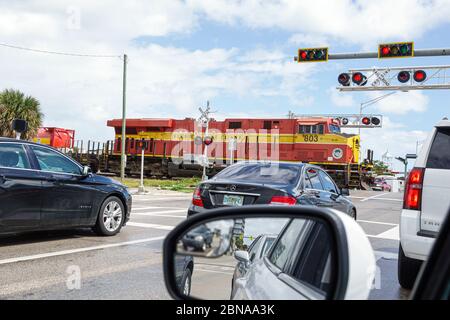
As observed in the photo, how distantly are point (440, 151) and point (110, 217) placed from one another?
18.7 feet

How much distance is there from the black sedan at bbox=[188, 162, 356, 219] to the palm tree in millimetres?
24132

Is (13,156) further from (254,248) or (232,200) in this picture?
(254,248)

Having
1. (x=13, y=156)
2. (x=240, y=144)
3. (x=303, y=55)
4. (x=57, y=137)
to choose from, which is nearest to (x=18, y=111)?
(x=57, y=137)

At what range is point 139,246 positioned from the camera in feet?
24.9

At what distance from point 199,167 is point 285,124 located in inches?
245

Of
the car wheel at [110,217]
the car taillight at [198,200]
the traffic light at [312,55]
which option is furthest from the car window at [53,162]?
the traffic light at [312,55]

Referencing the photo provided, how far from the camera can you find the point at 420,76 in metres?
20.6

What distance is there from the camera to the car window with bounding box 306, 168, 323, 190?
696cm

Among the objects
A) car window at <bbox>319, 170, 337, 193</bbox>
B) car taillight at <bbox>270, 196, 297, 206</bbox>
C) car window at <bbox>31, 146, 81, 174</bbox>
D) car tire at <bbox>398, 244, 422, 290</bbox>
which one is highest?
car window at <bbox>31, 146, 81, 174</bbox>

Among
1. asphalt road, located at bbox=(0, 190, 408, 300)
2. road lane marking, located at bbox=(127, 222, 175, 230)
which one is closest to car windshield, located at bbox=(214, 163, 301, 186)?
asphalt road, located at bbox=(0, 190, 408, 300)

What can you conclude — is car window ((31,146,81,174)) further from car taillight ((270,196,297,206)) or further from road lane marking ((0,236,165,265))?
car taillight ((270,196,297,206))

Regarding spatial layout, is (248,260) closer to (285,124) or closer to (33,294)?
(33,294)

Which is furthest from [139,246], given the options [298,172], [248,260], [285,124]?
[285,124]

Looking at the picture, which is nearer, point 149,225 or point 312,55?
point 149,225
